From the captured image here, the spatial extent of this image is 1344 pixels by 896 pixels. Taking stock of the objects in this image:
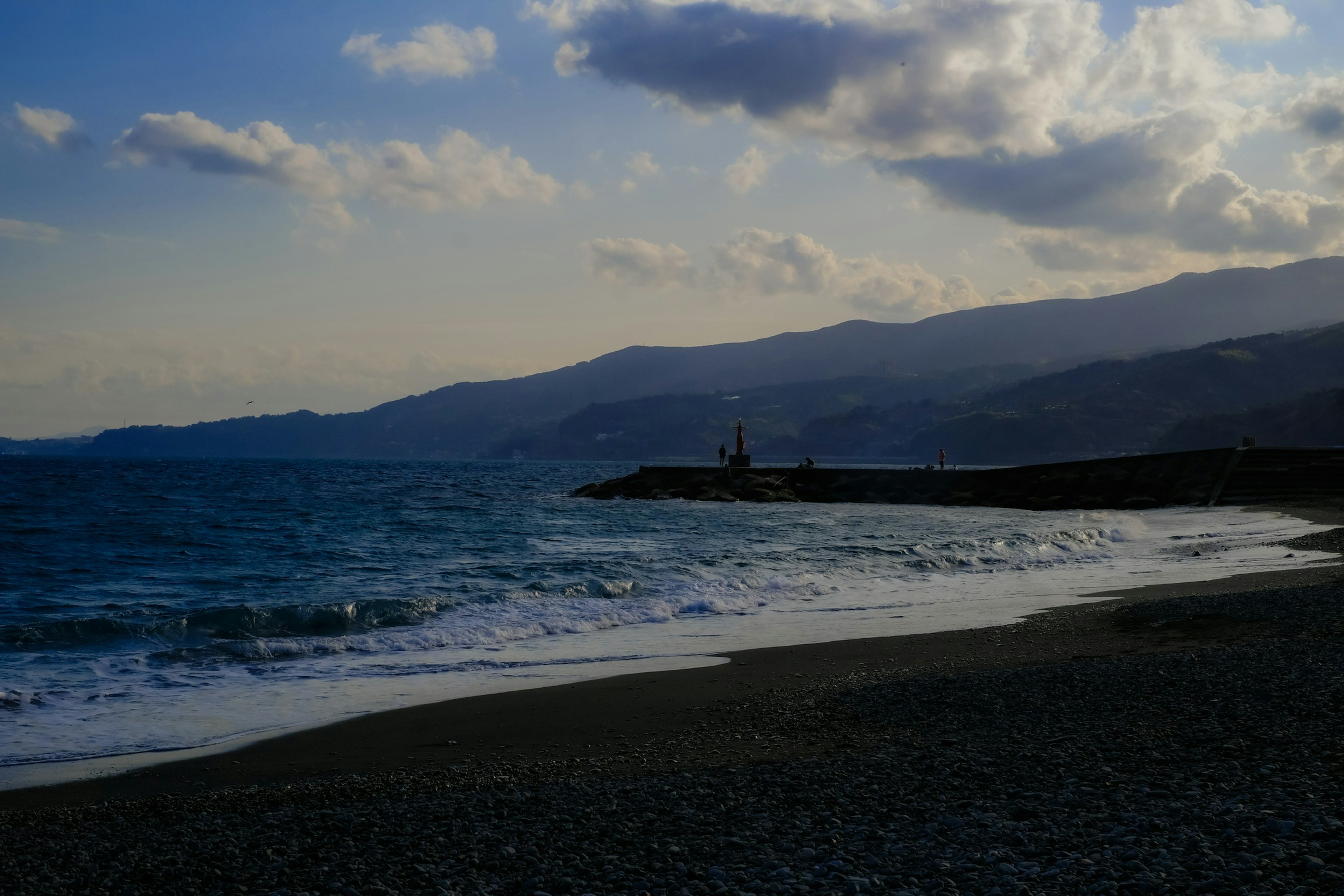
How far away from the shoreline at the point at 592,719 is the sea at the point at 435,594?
0.46 meters

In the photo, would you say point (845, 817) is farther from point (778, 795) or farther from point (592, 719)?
point (592, 719)

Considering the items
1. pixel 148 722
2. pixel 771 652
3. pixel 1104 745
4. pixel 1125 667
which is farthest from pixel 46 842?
pixel 1125 667

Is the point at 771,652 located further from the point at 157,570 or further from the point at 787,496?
the point at 787,496

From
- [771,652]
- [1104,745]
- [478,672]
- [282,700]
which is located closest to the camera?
[1104,745]

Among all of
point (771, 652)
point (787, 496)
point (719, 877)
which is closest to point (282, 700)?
point (771, 652)

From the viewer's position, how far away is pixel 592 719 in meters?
9.20

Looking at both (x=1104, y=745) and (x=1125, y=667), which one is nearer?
(x=1104, y=745)

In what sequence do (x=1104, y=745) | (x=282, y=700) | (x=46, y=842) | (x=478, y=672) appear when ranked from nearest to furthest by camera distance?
(x=46, y=842), (x=1104, y=745), (x=282, y=700), (x=478, y=672)

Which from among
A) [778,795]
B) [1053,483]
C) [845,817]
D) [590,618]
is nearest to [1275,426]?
[1053,483]

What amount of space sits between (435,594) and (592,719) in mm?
9213

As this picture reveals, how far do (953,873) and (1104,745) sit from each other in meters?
2.85

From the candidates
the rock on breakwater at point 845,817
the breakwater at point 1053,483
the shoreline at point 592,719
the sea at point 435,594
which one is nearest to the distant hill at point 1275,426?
the breakwater at point 1053,483

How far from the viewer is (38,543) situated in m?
26.0

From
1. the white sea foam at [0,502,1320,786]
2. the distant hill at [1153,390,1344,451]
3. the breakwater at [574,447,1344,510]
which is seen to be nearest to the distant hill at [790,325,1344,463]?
the distant hill at [1153,390,1344,451]
